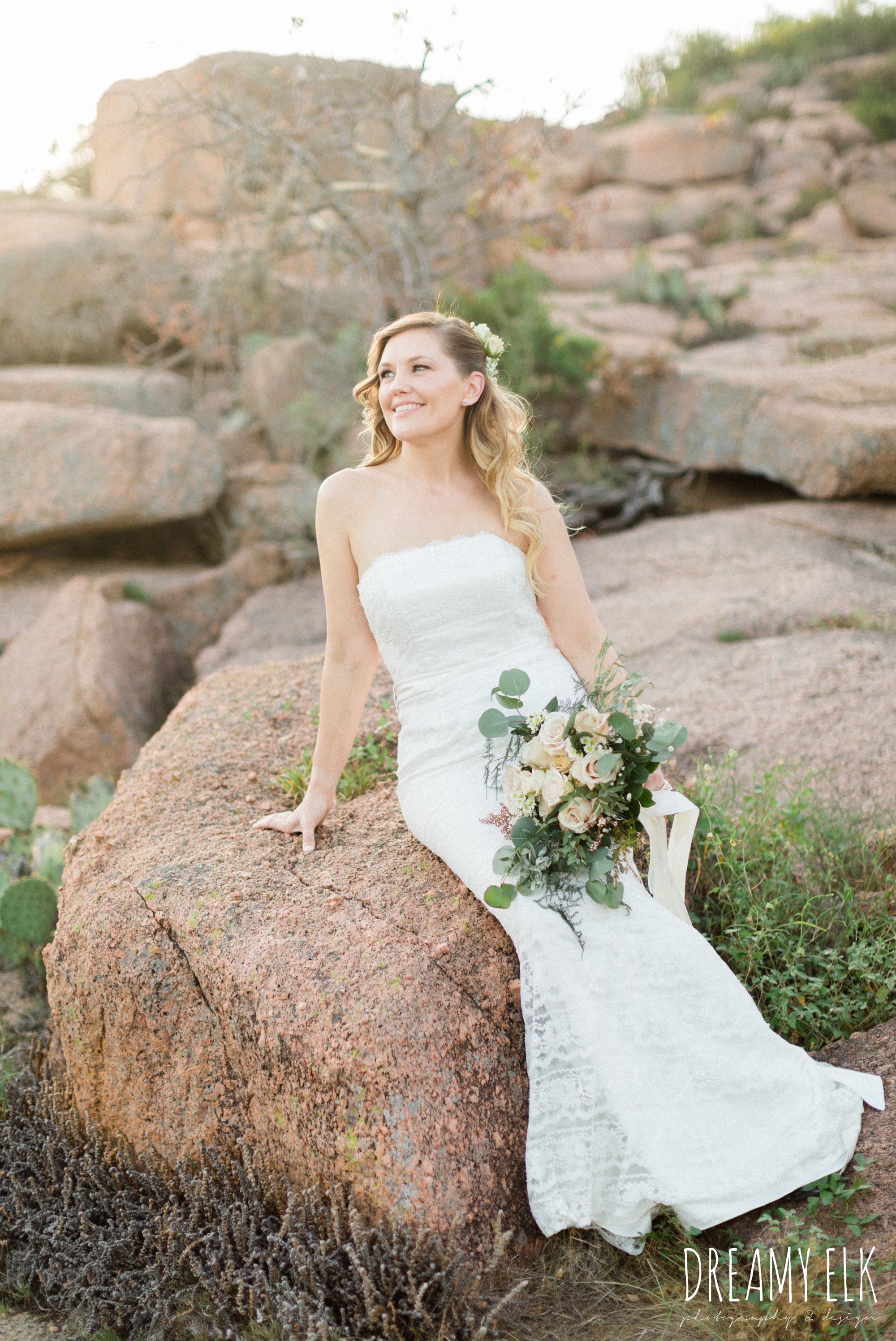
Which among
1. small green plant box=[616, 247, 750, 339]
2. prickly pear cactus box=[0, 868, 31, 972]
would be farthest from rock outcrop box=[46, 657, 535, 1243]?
small green plant box=[616, 247, 750, 339]

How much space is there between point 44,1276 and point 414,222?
8183 mm

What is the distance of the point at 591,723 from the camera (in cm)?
255

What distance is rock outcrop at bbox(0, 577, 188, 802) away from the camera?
682 centimetres

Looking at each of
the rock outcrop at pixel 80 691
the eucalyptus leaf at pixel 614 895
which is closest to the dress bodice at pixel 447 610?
the eucalyptus leaf at pixel 614 895

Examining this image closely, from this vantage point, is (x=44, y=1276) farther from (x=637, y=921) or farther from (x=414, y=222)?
(x=414, y=222)

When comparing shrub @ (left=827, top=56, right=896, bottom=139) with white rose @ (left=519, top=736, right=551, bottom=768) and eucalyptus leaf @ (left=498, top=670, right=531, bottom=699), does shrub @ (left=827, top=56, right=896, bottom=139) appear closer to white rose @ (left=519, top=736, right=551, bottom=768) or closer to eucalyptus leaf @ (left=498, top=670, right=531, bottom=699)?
eucalyptus leaf @ (left=498, top=670, right=531, bottom=699)

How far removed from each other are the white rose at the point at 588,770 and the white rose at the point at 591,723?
5 cm

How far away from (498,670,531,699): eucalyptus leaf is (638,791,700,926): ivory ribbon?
57 cm

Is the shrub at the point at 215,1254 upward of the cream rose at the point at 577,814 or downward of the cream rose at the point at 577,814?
downward

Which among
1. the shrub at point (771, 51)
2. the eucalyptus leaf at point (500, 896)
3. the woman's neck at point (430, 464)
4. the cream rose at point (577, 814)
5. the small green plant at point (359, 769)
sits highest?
the shrub at point (771, 51)

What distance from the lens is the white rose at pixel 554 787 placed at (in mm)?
2559

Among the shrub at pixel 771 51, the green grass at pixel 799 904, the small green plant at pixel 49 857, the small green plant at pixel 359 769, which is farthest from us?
the shrub at pixel 771 51

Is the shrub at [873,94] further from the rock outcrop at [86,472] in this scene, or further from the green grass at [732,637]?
the green grass at [732,637]

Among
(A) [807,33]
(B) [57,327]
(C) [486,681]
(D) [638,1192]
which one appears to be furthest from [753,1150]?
(A) [807,33]
